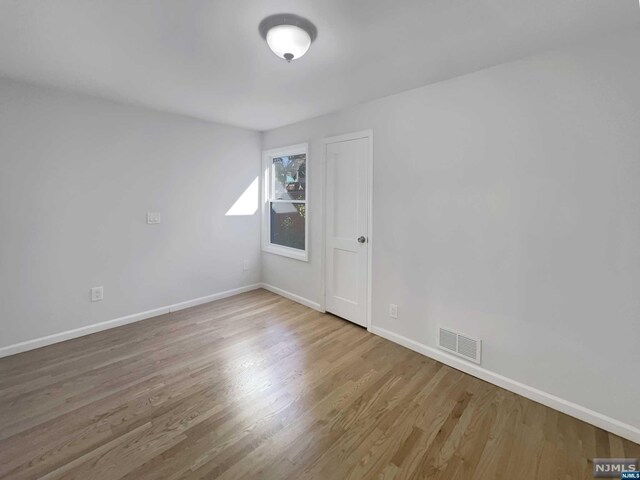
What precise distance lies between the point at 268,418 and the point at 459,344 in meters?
1.63

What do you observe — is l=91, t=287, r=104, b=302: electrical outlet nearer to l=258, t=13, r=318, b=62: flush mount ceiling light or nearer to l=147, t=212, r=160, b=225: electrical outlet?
l=147, t=212, r=160, b=225: electrical outlet

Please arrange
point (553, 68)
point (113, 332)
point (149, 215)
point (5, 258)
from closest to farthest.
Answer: point (553, 68)
point (5, 258)
point (113, 332)
point (149, 215)

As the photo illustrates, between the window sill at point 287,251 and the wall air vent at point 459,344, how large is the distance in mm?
1867

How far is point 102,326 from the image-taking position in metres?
3.02

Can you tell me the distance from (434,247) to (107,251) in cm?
332

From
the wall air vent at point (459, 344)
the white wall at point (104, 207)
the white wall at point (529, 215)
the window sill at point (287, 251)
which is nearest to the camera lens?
the white wall at point (529, 215)

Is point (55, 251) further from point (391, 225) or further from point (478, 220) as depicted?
point (478, 220)

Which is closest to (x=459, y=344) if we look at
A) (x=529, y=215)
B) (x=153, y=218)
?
(x=529, y=215)

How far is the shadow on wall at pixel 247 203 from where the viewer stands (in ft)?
13.4

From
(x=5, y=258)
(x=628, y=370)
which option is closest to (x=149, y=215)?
(x=5, y=258)

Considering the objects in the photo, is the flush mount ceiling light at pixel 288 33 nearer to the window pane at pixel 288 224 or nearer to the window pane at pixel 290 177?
the window pane at pixel 290 177

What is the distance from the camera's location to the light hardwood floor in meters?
1.50

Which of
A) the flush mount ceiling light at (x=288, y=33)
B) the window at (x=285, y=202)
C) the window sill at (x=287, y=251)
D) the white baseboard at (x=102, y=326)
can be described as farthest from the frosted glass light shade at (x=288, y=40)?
the white baseboard at (x=102, y=326)

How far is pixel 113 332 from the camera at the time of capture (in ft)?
9.83
